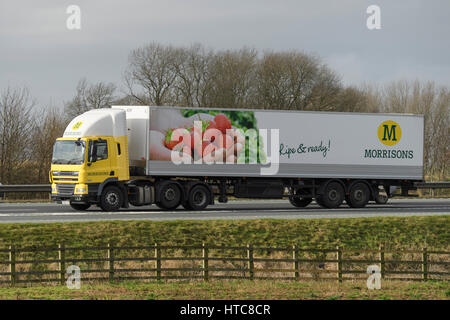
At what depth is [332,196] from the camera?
33.7 metres

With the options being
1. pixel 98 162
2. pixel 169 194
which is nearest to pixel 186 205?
pixel 169 194

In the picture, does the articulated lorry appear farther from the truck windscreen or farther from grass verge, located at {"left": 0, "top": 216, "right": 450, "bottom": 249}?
grass verge, located at {"left": 0, "top": 216, "right": 450, "bottom": 249}

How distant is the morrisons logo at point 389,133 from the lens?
34688mm

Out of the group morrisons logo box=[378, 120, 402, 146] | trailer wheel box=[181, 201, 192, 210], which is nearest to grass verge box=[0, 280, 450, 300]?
trailer wheel box=[181, 201, 192, 210]

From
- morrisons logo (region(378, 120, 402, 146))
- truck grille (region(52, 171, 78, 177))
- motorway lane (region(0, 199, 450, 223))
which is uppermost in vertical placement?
morrisons logo (region(378, 120, 402, 146))

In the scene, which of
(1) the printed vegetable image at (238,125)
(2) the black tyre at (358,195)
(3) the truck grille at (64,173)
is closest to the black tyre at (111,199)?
(3) the truck grille at (64,173)

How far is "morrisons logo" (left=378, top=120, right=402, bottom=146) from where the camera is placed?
3469 cm

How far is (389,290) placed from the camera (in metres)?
19.2

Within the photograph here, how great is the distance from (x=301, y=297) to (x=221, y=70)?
45575 mm

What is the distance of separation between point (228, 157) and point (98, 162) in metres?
5.30

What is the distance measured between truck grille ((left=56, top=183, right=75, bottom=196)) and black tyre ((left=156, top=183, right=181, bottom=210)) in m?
3.51

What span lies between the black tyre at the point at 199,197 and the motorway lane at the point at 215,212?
1.61 feet

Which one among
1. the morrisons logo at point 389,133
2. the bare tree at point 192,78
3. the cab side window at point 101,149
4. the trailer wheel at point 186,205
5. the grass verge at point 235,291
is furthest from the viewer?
the bare tree at point 192,78

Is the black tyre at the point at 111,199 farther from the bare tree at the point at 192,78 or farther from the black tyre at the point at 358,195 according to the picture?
the bare tree at the point at 192,78
